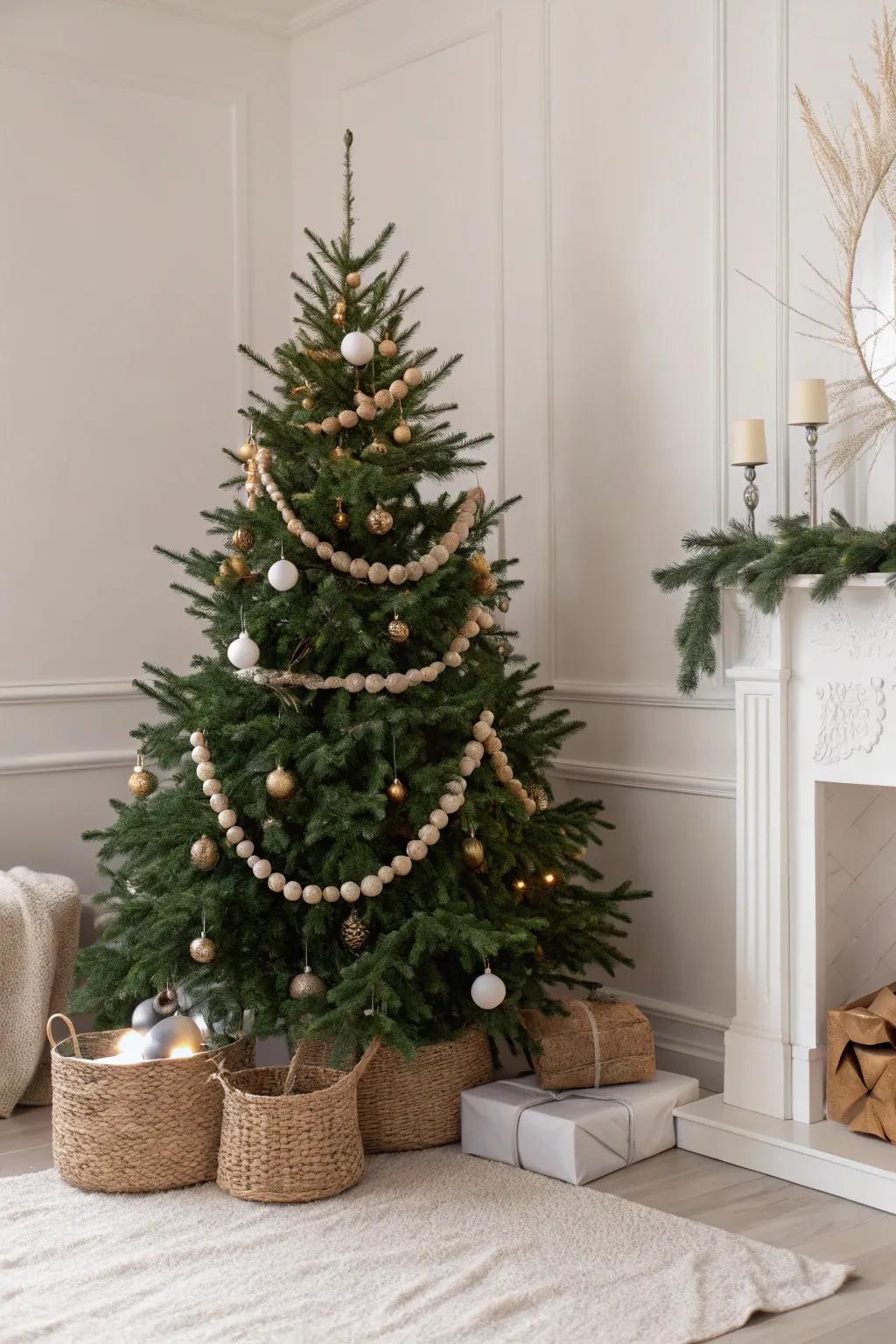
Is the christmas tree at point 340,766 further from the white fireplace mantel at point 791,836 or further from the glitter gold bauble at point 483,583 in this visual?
the white fireplace mantel at point 791,836

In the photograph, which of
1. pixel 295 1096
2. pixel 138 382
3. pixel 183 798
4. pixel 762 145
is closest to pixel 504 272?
pixel 762 145

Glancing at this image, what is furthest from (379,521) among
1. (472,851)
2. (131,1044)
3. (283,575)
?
(131,1044)

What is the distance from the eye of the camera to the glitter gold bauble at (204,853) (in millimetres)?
2998

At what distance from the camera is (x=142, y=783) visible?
10.7 feet

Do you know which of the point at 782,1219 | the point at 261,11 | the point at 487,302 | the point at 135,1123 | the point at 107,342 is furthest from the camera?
the point at 261,11

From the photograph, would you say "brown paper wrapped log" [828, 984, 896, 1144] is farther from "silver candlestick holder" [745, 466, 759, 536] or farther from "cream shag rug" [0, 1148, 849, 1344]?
"silver candlestick holder" [745, 466, 759, 536]

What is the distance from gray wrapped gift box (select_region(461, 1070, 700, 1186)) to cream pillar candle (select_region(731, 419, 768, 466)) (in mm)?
1375

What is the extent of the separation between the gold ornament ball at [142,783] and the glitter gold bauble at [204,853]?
11.9 inches

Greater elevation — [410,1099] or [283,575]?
[283,575]

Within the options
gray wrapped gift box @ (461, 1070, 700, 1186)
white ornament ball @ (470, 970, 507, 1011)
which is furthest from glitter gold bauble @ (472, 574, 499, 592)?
gray wrapped gift box @ (461, 1070, 700, 1186)

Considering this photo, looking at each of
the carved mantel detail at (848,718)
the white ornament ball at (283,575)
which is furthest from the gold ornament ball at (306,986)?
the carved mantel detail at (848,718)

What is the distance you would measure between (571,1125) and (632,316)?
77.3 inches

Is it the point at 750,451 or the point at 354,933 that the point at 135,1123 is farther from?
the point at 750,451

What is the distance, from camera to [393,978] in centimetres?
294
